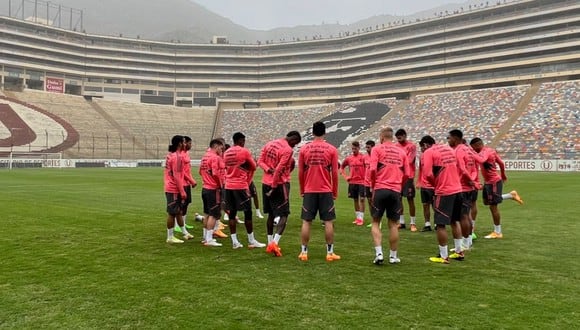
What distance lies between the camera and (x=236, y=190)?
8.60 m

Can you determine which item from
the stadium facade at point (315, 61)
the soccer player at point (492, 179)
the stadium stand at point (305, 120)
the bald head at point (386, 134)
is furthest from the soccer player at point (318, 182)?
the stadium facade at point (315, 61)

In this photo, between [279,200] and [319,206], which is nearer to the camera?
[319,206]

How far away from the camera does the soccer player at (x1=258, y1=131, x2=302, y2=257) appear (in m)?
7.93

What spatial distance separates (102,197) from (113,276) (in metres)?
12.9

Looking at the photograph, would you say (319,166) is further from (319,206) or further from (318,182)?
(319,206)

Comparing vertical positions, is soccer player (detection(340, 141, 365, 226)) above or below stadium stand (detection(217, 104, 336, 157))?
below

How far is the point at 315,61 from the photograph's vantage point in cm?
10762

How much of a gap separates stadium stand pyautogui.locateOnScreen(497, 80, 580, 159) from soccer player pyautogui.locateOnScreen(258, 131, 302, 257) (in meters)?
45.4

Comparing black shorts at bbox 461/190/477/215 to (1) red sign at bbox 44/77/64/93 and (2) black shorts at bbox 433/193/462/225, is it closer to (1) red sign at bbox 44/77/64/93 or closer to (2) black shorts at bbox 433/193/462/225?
(2) black shorts at bbox 433/193/462/225

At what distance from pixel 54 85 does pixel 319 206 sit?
100822 mm

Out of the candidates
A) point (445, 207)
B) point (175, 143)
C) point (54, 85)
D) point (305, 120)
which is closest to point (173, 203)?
point (175, 143)

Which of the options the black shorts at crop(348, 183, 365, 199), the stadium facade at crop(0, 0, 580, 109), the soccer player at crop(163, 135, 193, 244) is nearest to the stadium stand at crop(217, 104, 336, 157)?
the stadium facade at crop(0, 0, 580, 109)

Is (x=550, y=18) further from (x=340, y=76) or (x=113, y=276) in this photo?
(x=113, y=276)

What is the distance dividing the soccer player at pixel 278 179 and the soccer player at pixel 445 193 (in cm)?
240
